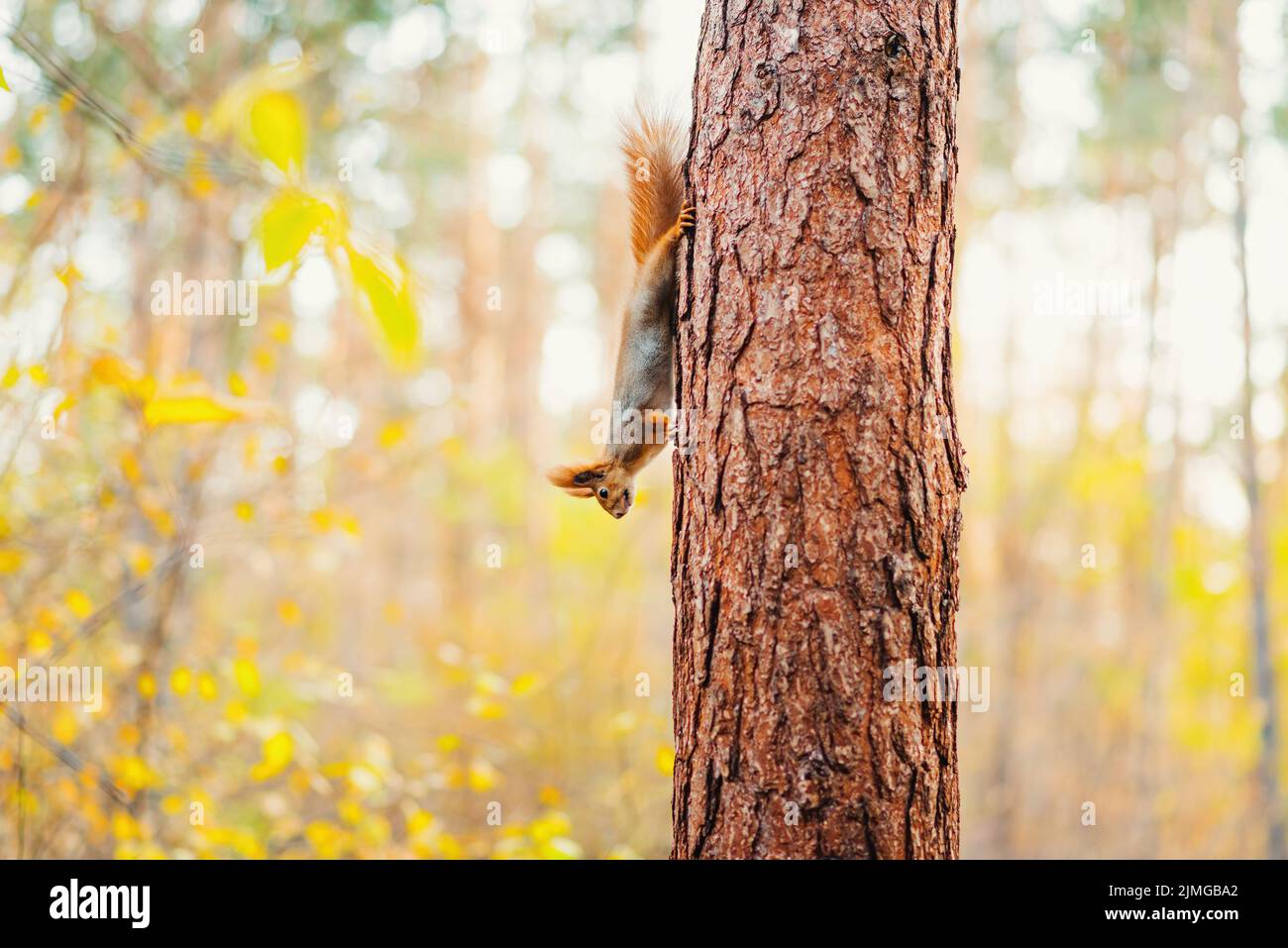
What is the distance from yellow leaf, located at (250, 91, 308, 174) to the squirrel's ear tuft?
224 cm

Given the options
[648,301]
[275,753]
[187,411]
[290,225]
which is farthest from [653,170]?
[275,753]

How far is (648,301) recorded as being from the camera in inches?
103

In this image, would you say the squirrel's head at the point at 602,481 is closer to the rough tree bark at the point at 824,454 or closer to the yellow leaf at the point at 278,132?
the rough tree bark at the point at 824,454

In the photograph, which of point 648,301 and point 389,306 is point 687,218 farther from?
point 389,306

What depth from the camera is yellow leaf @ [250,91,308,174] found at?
0.95 m

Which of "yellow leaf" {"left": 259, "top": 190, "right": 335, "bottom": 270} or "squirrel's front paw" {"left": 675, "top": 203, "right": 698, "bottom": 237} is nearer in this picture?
"yellow leaf" {"left": 259, "top": 190, "right": 335, "bottom": 270}

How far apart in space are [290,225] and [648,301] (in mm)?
1615

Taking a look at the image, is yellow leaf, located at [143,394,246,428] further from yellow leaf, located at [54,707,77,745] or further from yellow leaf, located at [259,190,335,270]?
yellow leaf, located at [54,707,77,745]

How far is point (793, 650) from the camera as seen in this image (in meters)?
1.79

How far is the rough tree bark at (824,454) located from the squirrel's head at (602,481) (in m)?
1.28

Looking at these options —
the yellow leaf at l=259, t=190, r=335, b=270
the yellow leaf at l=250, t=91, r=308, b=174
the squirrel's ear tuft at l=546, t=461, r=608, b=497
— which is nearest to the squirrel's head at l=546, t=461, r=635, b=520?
the squirrel's ear tuft at l=546, t=461, r=608, b=497

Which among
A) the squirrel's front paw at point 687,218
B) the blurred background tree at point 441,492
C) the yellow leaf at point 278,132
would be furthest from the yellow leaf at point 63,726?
the yellow leaf at point 278,132

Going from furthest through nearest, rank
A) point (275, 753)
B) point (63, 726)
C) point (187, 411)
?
point (63, 726) → point (275, 753) → point (187, 411)
